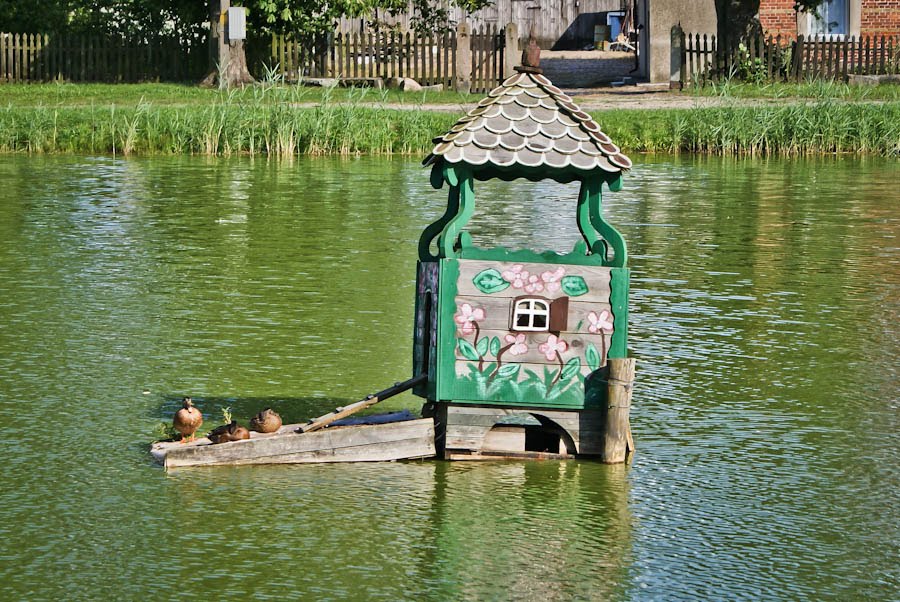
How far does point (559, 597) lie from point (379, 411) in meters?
2.98

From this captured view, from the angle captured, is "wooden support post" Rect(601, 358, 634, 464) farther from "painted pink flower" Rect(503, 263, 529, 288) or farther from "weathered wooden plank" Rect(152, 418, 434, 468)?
"weathered wooden plank" Rect(152, 418, 434, 468)

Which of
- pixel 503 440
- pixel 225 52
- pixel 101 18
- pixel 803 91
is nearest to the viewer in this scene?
pixel 503 440

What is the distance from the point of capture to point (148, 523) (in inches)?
272

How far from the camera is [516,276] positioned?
307 inches

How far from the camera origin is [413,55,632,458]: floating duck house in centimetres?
776

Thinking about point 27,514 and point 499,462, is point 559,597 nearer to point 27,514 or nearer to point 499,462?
point 499,462

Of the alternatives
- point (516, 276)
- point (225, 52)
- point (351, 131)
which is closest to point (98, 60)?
point (225, 52)

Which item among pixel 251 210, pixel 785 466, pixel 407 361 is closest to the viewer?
pixel 785 466

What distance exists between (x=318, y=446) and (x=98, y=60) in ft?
96.4

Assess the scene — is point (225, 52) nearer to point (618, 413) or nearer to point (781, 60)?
point (781, 60)

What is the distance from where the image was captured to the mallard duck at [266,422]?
7.78 m

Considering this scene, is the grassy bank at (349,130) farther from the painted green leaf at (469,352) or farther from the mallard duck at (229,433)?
the painted green leaf at (469,352)

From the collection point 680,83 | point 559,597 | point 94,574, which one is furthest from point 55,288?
point 680,83

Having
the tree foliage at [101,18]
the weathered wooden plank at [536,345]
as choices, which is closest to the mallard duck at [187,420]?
the weathered wooden plank at [536,345]
